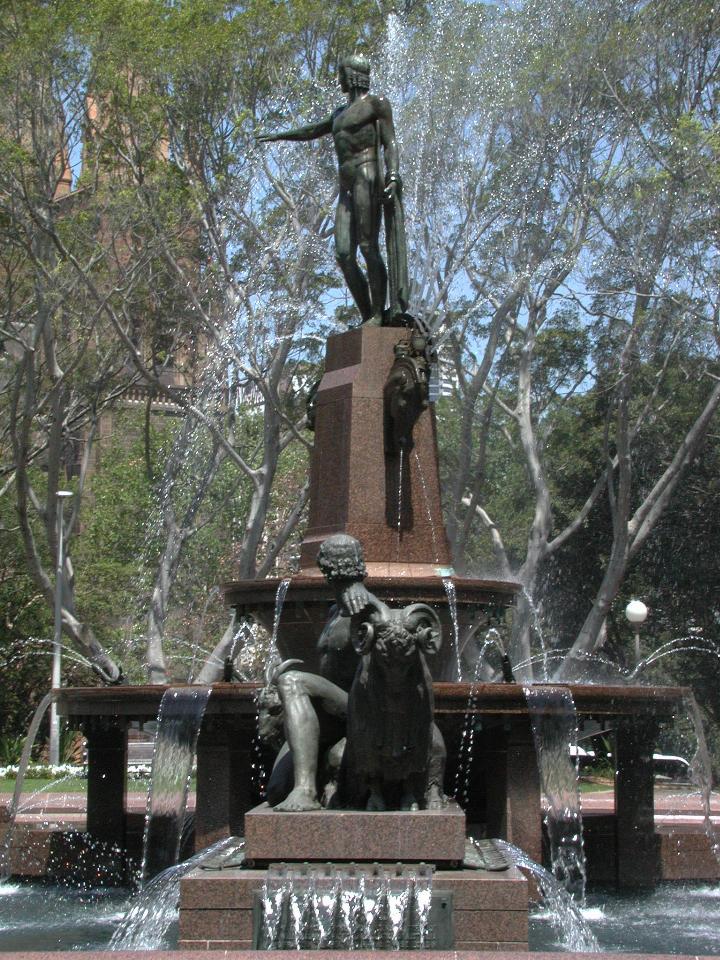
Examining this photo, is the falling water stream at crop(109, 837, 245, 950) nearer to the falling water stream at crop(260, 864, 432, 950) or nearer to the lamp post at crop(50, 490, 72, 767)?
the falling water stream at crop(260, 864, 432, 950)

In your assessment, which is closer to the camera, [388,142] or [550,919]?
[550,919]

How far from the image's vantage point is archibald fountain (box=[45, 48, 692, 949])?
22.0 ft

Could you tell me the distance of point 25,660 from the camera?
38.4m

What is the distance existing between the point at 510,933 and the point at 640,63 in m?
20.2

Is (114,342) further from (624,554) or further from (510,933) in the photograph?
(510,933)

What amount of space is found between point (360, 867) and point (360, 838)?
174 mm

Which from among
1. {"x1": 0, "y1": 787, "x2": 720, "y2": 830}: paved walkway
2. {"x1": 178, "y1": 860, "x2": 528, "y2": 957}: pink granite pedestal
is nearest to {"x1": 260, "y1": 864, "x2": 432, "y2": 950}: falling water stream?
{"x1": 178, "y1": 860, "x2": 528, "y2": 957}: pink granite pedestal

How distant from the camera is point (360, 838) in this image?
6.95m

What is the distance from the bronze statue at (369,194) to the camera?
13008 millimetres

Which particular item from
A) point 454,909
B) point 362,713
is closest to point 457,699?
point 362,713

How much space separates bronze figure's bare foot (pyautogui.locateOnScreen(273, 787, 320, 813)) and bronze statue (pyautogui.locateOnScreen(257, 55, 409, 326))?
6320 millimetres

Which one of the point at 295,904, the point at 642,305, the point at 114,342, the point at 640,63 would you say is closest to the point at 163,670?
the point at 114,342

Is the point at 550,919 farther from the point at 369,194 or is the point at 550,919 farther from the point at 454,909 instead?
the point at 369,194

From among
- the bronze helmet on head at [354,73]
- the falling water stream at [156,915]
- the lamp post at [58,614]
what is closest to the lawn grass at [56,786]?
the lamp post at [58,614]
